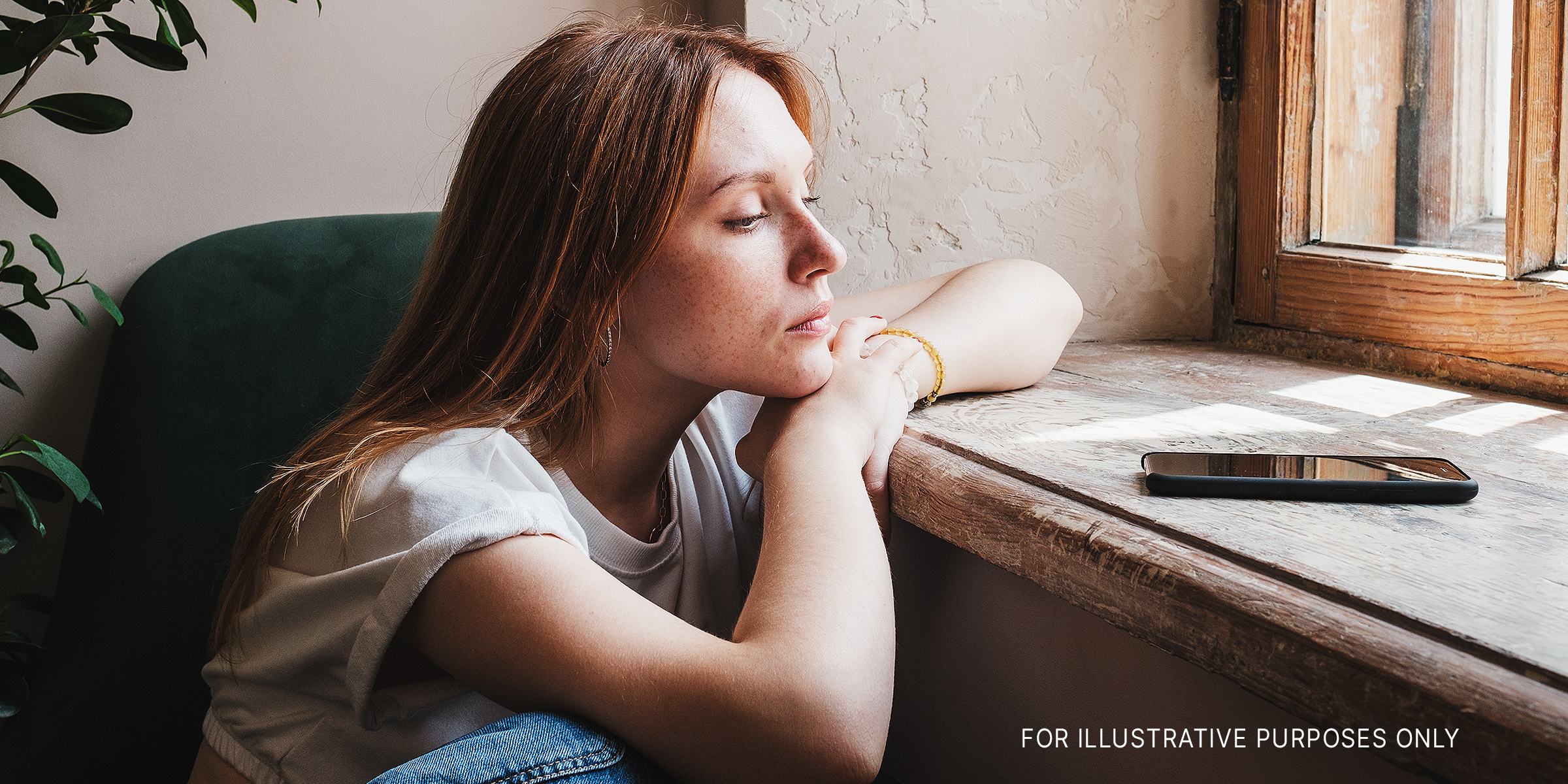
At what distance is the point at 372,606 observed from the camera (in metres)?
0.76

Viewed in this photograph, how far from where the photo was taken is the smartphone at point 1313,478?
2.39 feet

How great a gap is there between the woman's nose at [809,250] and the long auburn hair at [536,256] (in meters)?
0.12

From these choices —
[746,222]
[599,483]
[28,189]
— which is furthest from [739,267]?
[28,189]

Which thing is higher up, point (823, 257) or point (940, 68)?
point (940, 68)

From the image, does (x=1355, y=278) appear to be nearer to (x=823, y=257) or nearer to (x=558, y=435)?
(x=823, y=257)

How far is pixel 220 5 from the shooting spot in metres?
1.30

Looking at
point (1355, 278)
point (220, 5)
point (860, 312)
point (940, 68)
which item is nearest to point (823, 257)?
point (860, 312)

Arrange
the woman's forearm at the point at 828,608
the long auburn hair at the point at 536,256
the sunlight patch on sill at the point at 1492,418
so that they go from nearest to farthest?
the woman's forearm at the point at 828,608 → the long auburn hair at the point at 536,256 → the sunlight patch on sill at the point at 1492,418

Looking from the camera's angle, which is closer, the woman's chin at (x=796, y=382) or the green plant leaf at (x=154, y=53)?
the woman's chin at (x=796, y=382)

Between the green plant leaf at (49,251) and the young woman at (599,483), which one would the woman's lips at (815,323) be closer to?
the young woman at (599,483)

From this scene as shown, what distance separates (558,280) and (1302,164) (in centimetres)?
113

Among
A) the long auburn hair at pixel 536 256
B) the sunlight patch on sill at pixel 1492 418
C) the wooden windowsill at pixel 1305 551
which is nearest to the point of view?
the wooden windowsill at pixel 1305 551

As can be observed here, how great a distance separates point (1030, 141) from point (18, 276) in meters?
1.32

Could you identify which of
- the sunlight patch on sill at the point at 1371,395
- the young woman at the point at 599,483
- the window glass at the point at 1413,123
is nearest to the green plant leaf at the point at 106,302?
the young woman at the point at 599,483
